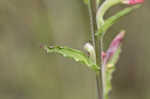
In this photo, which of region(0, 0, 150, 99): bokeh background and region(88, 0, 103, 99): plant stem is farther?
region(0, 0, 150, 99): bokeh background

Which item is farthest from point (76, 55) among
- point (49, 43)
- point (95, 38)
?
point (49, 43)

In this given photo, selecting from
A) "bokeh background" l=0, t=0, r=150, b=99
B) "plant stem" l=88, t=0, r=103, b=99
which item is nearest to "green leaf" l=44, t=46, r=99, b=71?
"plant stem" l=88, t=0, r=103, b=99

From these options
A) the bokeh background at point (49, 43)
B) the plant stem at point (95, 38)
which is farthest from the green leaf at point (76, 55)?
the bokeh background at point (49, 43)

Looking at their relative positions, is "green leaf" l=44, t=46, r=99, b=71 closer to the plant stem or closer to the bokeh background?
the plant stem

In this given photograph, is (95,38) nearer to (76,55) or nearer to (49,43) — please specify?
(76,55)

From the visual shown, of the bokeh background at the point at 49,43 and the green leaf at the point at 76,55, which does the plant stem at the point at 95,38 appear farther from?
the bokeh background at the point at 49,43

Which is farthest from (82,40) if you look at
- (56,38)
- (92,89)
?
(92,89)

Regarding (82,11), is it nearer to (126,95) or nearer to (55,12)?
(55,12)

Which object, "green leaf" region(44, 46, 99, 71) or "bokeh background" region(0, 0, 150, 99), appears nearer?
"green leaf" region(44, 46, 99, 71)
